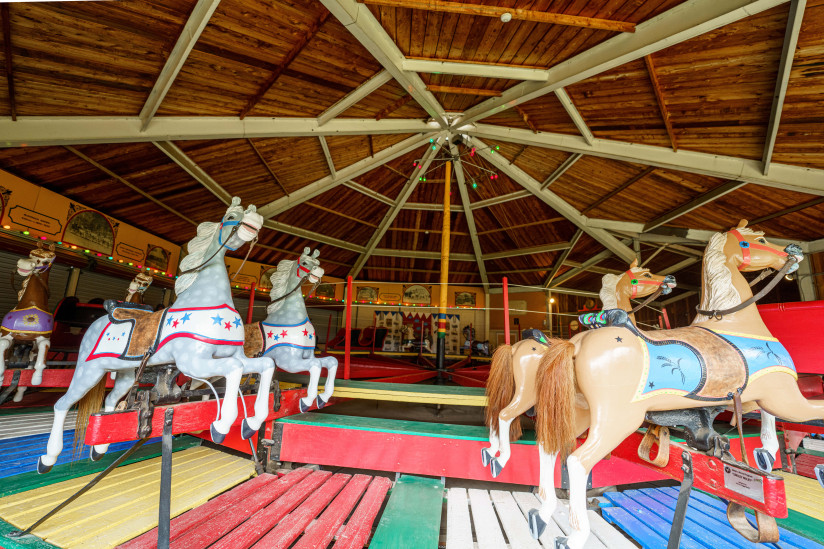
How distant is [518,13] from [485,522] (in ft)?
14.6

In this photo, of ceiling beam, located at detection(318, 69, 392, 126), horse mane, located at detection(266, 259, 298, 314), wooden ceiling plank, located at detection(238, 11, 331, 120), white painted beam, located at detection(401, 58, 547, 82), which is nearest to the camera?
horse mane, located at detection(266, 259, 298, 314)

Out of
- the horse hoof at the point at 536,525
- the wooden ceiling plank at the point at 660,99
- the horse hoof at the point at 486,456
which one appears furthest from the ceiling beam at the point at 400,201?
the horse hoof at the point at 536,525

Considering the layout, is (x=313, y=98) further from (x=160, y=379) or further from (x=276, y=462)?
(x=276, y=462)

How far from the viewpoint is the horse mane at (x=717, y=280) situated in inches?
74.0

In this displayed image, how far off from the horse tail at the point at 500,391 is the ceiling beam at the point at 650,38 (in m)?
3.46

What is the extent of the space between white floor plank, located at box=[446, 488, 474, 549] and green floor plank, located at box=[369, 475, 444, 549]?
7cm

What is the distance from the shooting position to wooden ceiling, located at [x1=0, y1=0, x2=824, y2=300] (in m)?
3.39

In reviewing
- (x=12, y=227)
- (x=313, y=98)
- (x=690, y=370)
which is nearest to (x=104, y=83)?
(x=313, y=98)

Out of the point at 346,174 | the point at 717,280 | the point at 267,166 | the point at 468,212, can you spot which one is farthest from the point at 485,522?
the point at 468,212

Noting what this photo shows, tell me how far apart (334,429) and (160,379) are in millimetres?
1202

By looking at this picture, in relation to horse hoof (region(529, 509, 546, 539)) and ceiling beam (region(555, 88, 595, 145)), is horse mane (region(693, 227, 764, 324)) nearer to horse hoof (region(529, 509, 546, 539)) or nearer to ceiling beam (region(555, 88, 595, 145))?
horse hoof (region(529, 509, 546, 539))

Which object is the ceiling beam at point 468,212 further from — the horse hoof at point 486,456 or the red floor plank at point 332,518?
the red floor plank at point 332,518

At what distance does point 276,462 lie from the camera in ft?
8.77

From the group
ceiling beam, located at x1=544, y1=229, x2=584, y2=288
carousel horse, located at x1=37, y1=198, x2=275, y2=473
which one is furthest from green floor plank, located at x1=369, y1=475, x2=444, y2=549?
ceiling beam, located at x1=544, y1=229, x2=584, y2=288
